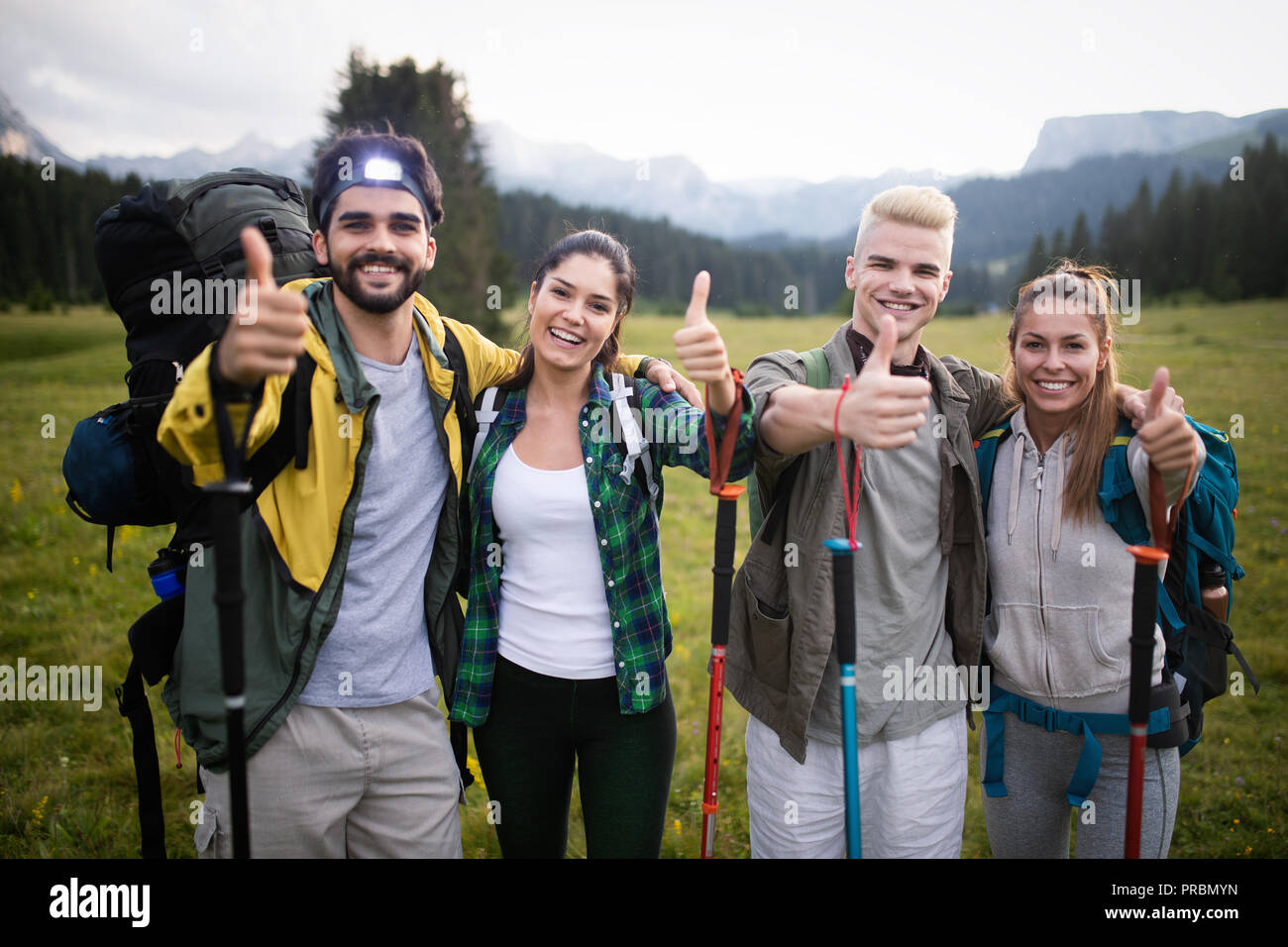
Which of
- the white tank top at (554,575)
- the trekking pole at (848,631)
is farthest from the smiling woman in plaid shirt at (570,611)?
the trekking pole at (848,631)

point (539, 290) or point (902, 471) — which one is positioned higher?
point (539, 290)

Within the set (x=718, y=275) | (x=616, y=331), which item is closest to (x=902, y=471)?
(x=616, y=331)

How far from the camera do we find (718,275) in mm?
83312

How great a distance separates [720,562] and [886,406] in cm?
84

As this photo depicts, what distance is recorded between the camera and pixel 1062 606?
3395 millimetres

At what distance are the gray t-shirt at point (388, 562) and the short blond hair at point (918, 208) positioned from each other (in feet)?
7.59

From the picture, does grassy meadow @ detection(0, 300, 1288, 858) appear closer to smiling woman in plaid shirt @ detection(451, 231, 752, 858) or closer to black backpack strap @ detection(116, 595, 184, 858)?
black backpack strap @ detection(116, 595, 184, 858)

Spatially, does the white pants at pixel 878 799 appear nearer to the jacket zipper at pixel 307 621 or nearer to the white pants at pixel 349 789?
the white pants at pixel 349 789

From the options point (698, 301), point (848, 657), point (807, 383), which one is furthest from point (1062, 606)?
point (698, 301)

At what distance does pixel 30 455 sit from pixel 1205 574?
69.8ft

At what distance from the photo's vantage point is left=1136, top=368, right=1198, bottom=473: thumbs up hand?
2689 mm

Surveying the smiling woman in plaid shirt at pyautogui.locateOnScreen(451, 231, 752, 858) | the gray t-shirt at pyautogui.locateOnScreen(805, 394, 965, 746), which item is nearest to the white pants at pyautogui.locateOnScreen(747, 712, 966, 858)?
the gray t-shirt at pyautogui.locateOnScreen(805, 394, 965, 746)

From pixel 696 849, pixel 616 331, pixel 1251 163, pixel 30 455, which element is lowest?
pixel 696 849
